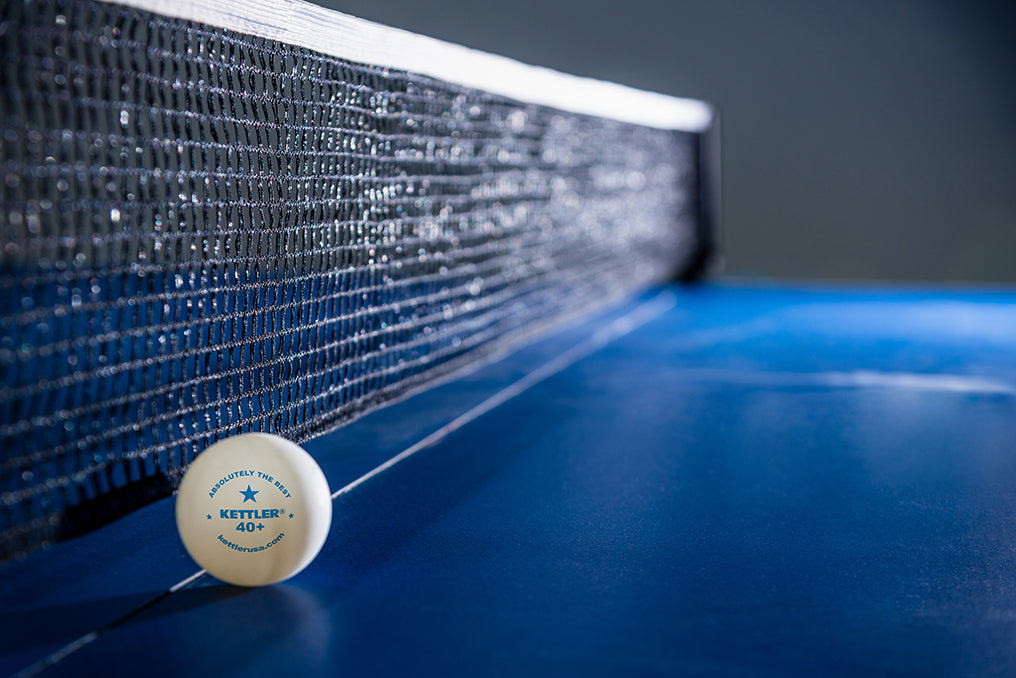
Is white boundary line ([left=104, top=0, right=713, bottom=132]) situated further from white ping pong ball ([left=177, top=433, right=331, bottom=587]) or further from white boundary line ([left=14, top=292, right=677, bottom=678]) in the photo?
white boundary line ([left=14, top=292, right=677, bottom=678])

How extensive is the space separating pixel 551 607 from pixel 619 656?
23 centimetres

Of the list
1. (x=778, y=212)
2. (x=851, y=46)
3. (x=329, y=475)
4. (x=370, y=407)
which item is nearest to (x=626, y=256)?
(x=778, y=212)

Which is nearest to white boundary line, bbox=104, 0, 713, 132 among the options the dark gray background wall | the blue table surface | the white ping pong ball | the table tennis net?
the table tennis net

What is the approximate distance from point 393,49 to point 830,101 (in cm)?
594

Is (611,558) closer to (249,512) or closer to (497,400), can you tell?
(249,512)

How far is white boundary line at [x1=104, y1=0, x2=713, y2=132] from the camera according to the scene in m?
2.46

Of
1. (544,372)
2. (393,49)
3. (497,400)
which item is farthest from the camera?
(544,372)

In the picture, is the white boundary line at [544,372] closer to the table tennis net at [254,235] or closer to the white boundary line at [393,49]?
the table tennis net at [254,235]

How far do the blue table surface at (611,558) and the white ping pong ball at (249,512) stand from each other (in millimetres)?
65

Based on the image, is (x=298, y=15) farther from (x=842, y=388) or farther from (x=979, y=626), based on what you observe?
(x=842, y=388)

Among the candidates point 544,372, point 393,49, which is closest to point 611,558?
point 393,49

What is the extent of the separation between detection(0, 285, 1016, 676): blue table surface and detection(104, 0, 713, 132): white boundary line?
1126mm

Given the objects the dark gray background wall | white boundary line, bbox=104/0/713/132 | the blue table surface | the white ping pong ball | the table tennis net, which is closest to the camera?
the blue table surface

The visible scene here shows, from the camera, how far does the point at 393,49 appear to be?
3.36m
